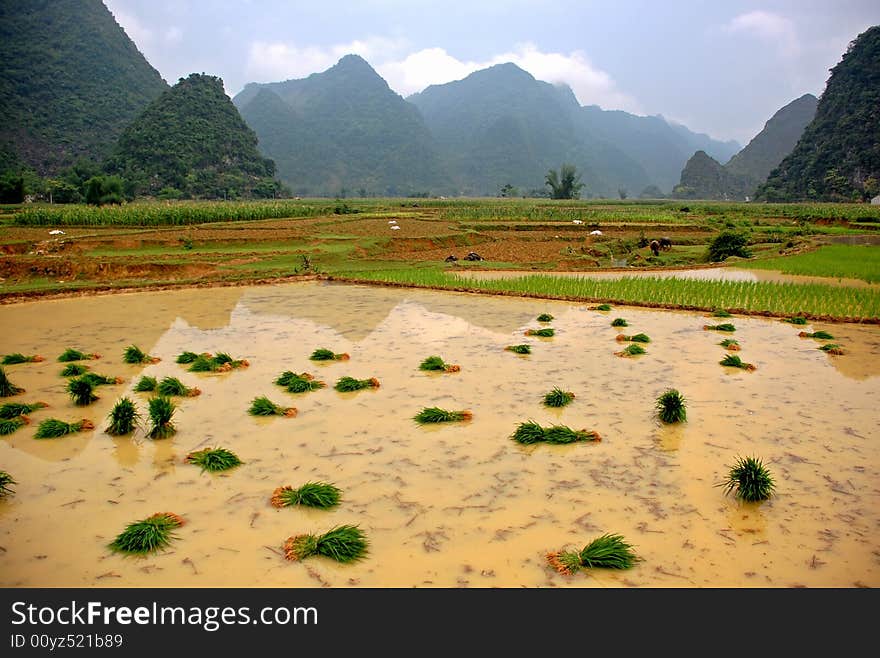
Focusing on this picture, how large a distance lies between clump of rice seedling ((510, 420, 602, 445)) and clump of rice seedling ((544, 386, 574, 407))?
2.95 feet

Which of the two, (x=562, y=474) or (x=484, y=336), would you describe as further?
(x=484, y=336)

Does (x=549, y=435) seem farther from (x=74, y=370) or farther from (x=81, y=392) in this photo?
(x=74, y=370)

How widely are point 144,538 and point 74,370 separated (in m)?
5.30

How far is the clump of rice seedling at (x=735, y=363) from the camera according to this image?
821cm

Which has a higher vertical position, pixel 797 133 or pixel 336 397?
pixel 797 133

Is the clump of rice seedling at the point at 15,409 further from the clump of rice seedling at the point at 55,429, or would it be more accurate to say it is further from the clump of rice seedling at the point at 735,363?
the clump of rice seedling at the point at 735,363

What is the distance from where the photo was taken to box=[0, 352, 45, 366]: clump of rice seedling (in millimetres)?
8469

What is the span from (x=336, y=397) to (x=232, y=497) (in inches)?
101

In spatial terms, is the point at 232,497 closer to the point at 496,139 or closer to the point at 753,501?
the point at 753,501

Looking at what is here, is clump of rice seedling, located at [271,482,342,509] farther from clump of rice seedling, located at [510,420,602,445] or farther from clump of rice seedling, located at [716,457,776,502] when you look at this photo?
clump of rice seedling, located at [716,457,776,502]

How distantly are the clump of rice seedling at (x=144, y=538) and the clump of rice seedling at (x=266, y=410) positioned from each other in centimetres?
239

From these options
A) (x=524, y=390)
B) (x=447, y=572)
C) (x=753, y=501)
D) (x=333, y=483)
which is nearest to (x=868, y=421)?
(x=753, y=501)

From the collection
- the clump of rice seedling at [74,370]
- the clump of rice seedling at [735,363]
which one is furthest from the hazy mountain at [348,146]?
the clump of rice seedling at [735,363]
